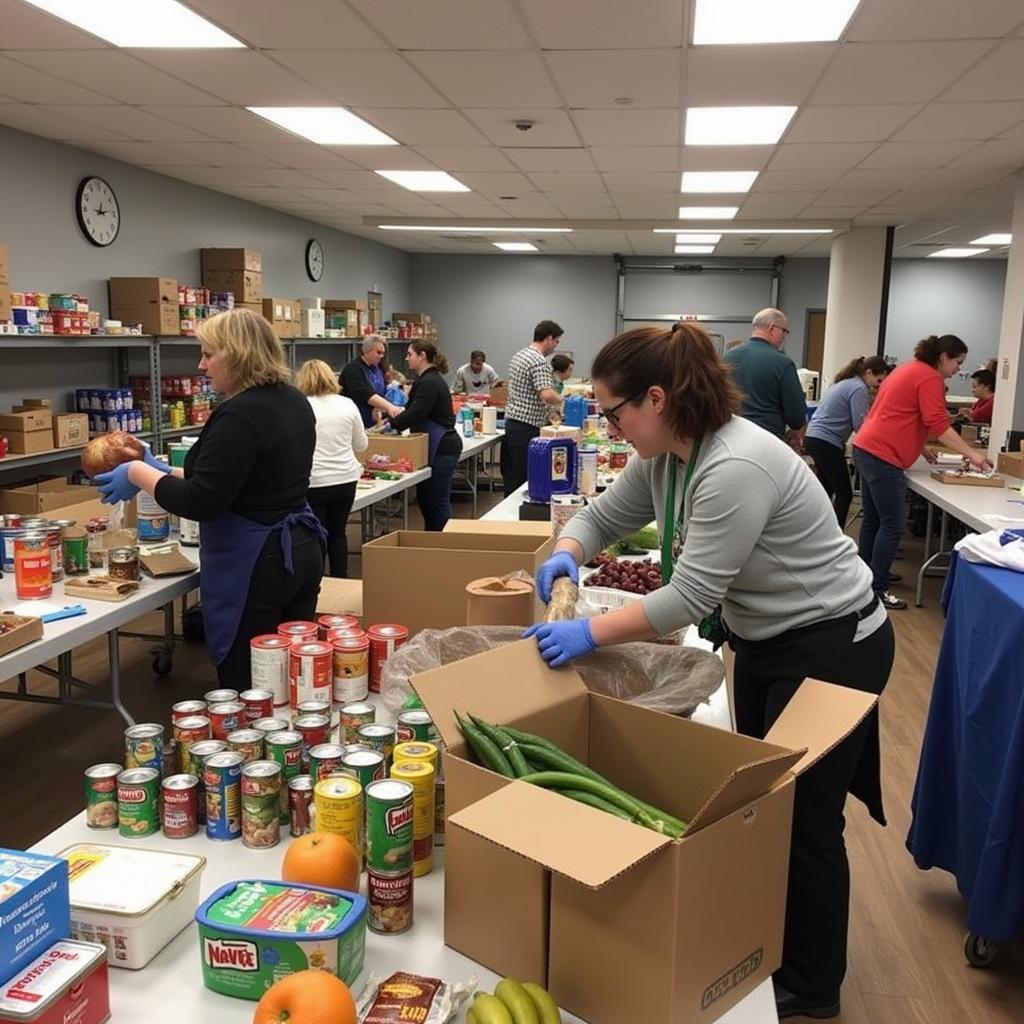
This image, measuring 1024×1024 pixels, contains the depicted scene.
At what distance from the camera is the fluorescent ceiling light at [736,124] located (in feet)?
16.8

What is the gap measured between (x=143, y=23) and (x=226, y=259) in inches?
170

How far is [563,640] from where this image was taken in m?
1.53

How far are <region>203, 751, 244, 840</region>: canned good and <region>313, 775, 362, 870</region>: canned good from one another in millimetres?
184

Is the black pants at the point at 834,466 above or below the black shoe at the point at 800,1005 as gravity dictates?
above

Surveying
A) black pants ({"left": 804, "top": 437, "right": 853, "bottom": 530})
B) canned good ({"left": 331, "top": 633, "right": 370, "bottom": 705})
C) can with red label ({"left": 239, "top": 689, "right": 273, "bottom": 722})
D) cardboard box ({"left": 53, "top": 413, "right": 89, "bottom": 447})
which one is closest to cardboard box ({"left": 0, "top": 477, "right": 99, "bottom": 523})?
cardboard box ({"left": 53, "top": 413, "right": 89, "bottom": 447})

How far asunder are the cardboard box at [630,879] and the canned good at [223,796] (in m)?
0.32

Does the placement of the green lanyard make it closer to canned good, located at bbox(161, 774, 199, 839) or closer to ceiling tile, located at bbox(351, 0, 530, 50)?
canned good, located at bbox(161, 774, 199, 839)

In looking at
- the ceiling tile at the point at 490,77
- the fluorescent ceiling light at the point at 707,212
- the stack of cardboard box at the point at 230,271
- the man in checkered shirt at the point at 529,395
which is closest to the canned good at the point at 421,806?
the ceiling tile at the point at 490,77

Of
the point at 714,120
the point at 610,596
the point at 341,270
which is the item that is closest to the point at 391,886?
the point at 610,596

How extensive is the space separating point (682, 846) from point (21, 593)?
7.81ft

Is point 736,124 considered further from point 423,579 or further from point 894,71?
point 423,579

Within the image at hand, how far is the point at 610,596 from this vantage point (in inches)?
96.7

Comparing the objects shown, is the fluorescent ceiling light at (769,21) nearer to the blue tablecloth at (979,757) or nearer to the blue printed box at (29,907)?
the blue tablecloth at (979,757)

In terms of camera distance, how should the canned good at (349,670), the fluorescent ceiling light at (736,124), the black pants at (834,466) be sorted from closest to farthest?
the canned good at (349,670) → the fluorescent ceiling light at (736,124) → the black pants at (834,466)
